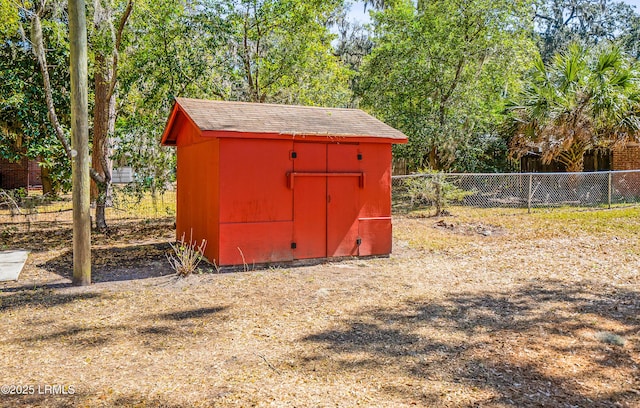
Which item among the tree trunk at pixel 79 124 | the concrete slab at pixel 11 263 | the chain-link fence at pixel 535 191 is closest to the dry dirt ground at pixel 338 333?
the concrete slab at pixel 11 263

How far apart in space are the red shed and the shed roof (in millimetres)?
17

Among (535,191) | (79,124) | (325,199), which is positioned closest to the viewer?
(79,124)

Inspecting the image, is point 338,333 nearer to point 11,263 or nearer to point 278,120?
point 278,120

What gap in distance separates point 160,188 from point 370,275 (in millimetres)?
7197

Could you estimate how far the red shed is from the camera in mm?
7340

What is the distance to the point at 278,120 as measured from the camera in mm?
8070

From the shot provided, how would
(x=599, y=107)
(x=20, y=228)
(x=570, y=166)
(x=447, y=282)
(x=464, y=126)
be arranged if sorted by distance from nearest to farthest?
(x=447, y=282) → (x=20, y=228) → (x=599, y=107) → (x=570, y=166) → (x=464, y=126)

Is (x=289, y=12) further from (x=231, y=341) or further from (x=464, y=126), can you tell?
(x=231, y=341)

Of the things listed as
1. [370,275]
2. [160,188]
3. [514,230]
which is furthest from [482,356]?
[160,188]

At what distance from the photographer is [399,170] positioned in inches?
994

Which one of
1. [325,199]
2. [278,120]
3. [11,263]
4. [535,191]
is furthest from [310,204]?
[535,191]

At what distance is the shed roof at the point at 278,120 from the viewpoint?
24.4 ft

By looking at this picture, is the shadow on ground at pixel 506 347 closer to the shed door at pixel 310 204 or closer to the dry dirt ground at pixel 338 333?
the dry dirt ground at pixel 338 333

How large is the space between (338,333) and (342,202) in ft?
12.3
